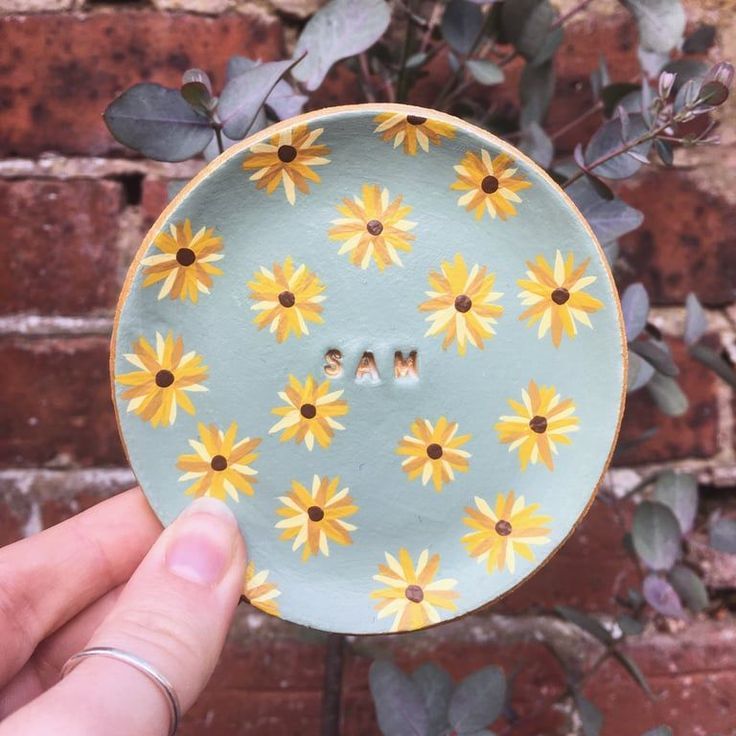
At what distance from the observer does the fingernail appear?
11.6 inches

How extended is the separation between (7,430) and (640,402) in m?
0.39

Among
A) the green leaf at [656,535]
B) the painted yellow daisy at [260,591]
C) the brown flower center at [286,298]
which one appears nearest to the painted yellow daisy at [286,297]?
the brown flower center at [286,298]

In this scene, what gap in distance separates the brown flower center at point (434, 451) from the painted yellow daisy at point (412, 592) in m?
0.04

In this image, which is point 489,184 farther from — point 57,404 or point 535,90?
point 57,404

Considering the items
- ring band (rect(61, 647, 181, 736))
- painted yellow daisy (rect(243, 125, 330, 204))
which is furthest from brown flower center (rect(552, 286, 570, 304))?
ring band (rect(61, 647, 181, 736))

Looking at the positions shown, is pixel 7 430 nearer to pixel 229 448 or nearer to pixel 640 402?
pixel 229 448

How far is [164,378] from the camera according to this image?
1.01 ft

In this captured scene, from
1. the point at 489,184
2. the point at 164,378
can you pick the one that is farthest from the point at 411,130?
the point at 164,378

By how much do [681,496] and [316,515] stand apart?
0.21m

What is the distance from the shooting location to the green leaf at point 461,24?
14.6 inches

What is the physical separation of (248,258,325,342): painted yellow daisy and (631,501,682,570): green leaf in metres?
0.21

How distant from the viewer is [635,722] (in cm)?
48

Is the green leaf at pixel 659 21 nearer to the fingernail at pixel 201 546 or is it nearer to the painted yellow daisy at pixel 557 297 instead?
the painted yellow daisy at pixel 557 297

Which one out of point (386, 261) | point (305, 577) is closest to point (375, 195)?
point (386, 261)
